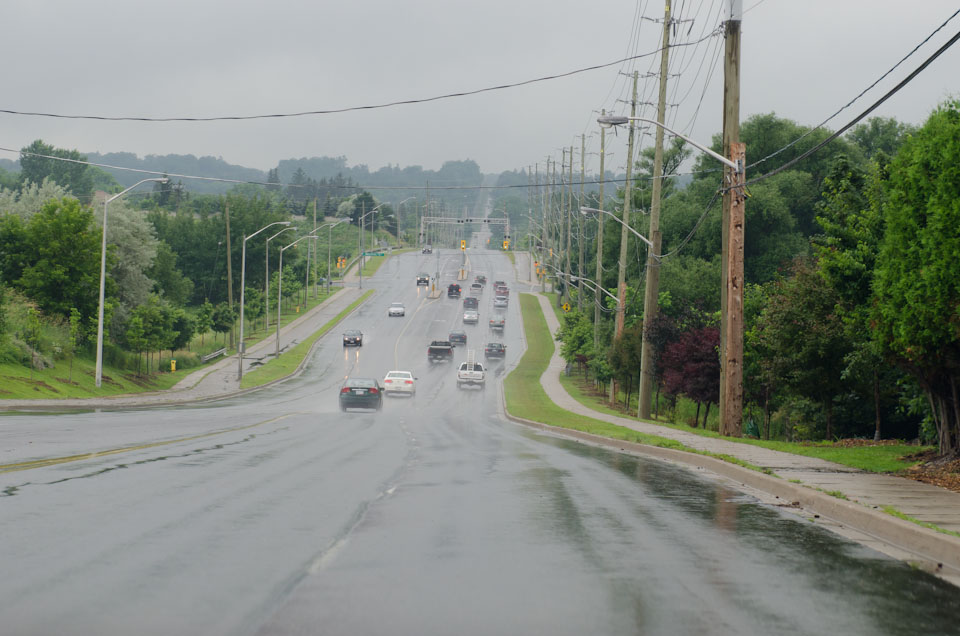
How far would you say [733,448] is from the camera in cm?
2227

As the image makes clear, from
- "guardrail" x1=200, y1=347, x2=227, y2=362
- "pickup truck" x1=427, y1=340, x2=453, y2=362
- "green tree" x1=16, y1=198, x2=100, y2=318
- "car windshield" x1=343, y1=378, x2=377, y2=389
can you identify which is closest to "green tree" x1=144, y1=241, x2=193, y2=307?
"guardrail" x1=200, y1=347, x2=227, y2=362

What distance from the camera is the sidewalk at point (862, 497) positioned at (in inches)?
374

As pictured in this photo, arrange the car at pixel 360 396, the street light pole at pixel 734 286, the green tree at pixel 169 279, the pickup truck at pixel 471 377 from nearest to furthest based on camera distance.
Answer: the street light pole at pixel 734 286 → the car at pixel 360 396 → the pickup truck at pixel 471 377 → the green tree at pixel 169 279

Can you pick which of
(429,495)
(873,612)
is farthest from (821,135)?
(873,612)

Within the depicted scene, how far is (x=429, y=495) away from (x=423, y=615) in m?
6.74

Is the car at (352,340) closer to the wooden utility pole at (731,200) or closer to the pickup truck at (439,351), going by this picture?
the pickup truck at (439,351)

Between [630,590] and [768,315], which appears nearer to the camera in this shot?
[630,590]

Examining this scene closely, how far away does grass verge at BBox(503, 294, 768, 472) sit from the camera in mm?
26359

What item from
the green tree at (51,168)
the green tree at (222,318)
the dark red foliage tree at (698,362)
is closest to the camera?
the dark red foliage tree at (698,362)

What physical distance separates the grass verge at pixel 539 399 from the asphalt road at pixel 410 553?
20.1ft

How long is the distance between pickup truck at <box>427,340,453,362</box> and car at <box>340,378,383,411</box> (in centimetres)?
3334

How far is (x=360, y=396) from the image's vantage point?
4509cm

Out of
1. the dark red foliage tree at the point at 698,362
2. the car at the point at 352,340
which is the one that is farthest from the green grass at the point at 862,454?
the car at the point at 352,340

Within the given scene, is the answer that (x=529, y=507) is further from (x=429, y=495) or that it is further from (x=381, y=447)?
(x=381, y=447)
